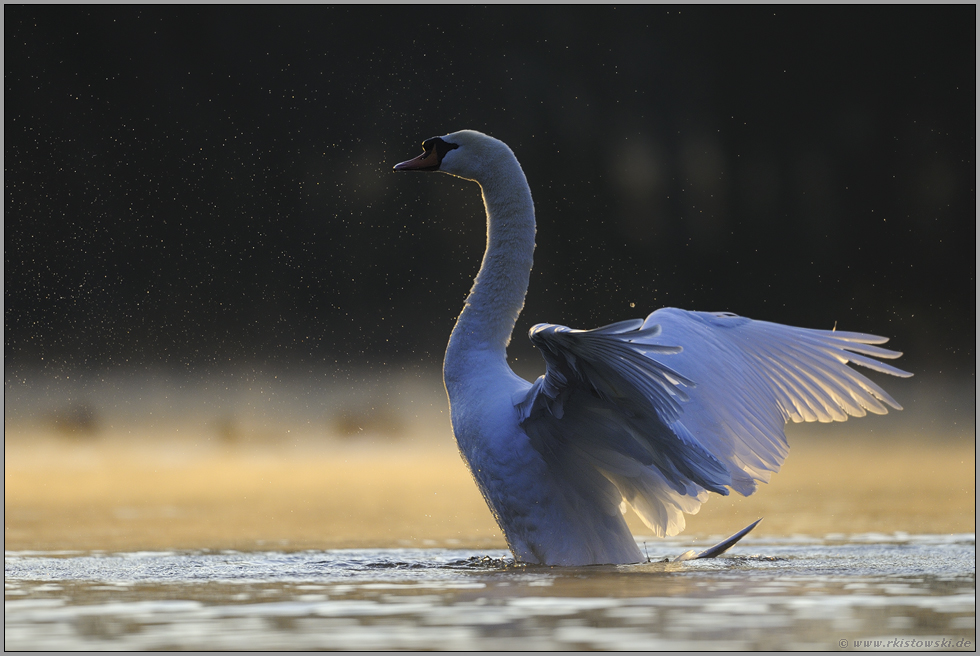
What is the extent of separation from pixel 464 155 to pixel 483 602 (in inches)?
80.7

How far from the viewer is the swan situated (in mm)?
3748

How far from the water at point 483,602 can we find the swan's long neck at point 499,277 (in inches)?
31.1

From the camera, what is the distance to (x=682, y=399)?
11.8 feet

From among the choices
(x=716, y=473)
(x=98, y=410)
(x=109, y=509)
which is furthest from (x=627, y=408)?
(x=98, y=410)

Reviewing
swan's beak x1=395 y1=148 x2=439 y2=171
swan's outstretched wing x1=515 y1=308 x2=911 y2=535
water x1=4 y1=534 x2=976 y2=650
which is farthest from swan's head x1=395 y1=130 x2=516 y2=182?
water x1=4 y1=534 x2=976 y2=650

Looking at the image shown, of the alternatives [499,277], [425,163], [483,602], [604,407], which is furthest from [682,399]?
[425,163]

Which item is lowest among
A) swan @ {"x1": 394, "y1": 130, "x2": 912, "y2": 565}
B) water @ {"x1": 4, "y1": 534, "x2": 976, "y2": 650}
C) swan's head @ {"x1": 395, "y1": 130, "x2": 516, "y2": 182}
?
water @ {"x1": 4, "y1": 534, "x2": 976, "y2": 650}

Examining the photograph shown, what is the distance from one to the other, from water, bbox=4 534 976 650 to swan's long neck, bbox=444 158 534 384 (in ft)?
2.59

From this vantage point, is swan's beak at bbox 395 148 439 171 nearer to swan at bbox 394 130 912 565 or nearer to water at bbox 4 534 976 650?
swan at bbox 394 130 912 565

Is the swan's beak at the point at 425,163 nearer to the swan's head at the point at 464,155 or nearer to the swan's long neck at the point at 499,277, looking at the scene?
the swan's head at the point at 464,155

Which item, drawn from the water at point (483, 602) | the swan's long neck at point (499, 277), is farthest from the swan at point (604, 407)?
the water at point (483, 602)

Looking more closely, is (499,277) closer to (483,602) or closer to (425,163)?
(425,163)

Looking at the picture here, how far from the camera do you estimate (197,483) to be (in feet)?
25.1

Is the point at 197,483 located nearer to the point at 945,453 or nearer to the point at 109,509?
the point at 109,509
